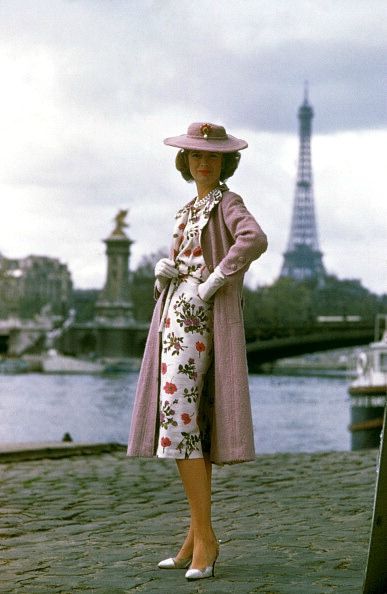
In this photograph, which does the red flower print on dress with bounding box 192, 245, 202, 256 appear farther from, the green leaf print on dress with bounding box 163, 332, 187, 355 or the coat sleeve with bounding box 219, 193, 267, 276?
the green leaf print on dress with bounding box 163, 332, 187, 355

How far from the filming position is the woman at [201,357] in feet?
13.8

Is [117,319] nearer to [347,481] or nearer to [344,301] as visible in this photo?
[344,301]

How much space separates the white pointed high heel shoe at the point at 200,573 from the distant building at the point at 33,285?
4001 inches

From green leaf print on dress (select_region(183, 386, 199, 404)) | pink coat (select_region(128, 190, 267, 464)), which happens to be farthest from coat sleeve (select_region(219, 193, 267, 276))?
green leaf print on dress (select_region(183, 386, 199, 404))

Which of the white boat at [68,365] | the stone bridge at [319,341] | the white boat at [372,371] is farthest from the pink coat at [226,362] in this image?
the white boat at [68,365]

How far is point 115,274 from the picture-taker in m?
67.5

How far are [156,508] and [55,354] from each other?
67343 mm

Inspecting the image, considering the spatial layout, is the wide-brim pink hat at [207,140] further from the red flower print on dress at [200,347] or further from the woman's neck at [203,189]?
the red flower print on dress at [200,347]

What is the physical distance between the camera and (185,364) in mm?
4238

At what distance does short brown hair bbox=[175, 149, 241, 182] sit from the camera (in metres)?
4.50

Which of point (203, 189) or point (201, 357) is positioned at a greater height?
point (203, 189)

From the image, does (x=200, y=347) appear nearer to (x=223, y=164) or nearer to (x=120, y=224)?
(x=223, y=164)

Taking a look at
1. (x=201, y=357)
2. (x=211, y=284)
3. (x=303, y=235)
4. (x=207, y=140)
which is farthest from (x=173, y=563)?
(x=303, y=235)

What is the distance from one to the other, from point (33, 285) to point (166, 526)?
4263 inches
